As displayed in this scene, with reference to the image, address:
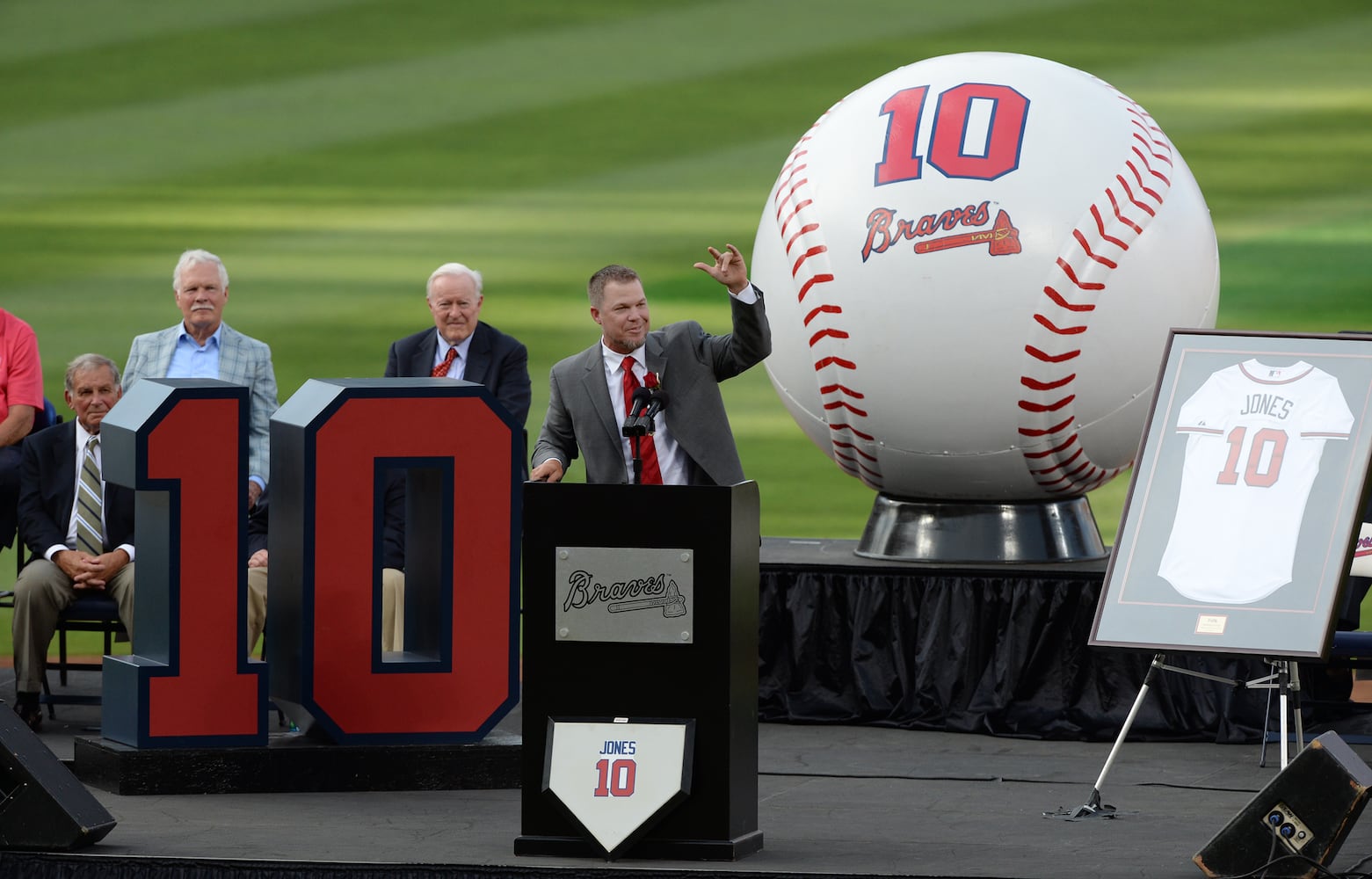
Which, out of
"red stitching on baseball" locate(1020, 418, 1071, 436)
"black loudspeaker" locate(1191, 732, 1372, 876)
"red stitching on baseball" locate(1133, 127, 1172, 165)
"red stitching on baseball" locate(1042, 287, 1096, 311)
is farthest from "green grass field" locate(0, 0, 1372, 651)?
"black loudspeaker" locate(1191, 732, 1372, 876)

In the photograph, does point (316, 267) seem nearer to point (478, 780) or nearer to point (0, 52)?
point (0, 52)

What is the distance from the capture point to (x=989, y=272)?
544cm

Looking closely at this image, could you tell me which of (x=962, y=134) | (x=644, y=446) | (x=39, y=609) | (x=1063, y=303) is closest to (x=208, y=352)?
(x=39, y=609)

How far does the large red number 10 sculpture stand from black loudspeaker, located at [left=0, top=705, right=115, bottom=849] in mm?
702

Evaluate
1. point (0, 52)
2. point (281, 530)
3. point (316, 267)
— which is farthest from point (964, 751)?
point (0, 52)

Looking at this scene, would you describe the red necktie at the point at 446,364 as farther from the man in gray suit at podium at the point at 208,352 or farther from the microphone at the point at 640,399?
the microphone at the point at 640,399

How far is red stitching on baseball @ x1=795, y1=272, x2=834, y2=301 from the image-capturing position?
18.4 feet

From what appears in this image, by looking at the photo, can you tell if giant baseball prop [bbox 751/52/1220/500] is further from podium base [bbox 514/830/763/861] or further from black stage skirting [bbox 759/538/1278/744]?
podium base [bbox 514/830/763/861]

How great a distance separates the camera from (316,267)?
31.7ft

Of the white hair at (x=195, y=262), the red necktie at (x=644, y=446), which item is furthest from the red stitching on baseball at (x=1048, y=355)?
the white hair at (x=195, y=262)

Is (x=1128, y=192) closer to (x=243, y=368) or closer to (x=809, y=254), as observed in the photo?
(x=809, y=254)

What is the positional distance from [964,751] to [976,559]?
0.66 meters

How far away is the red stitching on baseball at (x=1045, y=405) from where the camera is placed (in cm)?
555

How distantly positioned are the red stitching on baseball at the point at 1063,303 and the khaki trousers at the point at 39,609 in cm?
266
